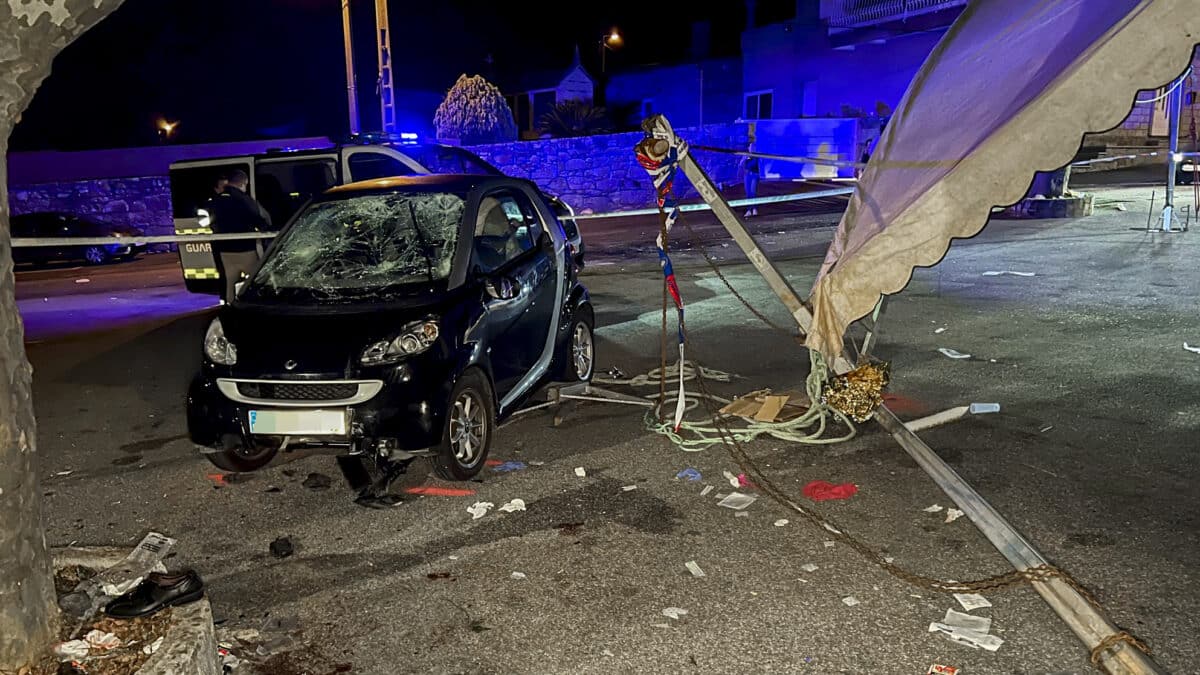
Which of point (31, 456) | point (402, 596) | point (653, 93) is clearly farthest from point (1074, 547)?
point (653, 93)

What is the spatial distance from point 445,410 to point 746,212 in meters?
19.4

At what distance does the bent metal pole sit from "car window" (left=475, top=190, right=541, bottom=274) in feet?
4.43

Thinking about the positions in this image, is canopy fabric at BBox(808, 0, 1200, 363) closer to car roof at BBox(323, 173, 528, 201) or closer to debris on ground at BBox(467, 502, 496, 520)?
debris on ground at BBox(467, 502, 496, 520)

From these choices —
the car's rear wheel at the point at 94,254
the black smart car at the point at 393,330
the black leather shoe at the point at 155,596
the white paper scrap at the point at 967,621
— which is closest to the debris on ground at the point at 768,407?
the black smart car at the point at 393,330

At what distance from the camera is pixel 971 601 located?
3.96m

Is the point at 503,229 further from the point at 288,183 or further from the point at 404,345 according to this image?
the point at 288,183

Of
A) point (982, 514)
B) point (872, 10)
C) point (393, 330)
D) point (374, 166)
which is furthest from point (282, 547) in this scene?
point (872, 10)

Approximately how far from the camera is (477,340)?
5711mm

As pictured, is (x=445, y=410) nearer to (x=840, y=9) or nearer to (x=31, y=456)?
(x=31, y=456)

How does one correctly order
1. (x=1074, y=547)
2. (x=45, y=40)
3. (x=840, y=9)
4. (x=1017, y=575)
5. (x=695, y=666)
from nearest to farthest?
(x=45, y=40), (x=695, y=666), (x=1017, y=575), (x=1074, y=547), (x=840, y=9)

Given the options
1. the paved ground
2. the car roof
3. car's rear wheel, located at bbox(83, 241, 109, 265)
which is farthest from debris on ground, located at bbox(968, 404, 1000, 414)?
car's rear wheel, located at bbox(83, 241, 109, 265)

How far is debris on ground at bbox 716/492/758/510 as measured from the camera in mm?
5133

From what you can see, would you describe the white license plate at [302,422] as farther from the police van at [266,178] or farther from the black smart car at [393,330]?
the police van at [266,178]

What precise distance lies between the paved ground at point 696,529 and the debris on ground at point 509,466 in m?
0.16
